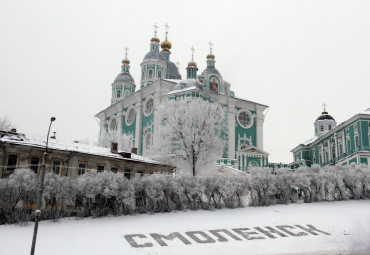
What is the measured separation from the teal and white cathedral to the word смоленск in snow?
820 inches

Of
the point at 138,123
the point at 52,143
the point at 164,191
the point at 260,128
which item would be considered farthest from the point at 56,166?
the point at 260,128

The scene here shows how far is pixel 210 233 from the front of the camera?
65.4 feet

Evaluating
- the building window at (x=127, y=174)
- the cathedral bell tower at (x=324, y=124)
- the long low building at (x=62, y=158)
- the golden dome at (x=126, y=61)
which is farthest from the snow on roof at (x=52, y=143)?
the golden dome at (x=126, y=61)

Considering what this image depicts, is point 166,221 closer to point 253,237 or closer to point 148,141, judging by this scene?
point 253,237

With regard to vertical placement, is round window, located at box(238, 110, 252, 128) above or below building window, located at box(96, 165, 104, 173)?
above

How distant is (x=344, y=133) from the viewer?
4322cm

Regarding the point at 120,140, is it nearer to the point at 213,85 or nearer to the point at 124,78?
the point at 213,85

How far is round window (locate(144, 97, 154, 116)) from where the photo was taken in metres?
47.5

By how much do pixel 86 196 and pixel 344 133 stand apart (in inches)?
1185

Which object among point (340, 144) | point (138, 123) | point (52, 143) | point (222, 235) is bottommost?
point (222, 235)

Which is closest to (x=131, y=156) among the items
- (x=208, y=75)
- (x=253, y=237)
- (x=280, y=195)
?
(x=280, y=195)

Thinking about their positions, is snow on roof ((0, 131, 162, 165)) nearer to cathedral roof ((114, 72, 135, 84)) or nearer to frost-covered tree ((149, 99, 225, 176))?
frost-covered tree ((149, 99, 225, 176))

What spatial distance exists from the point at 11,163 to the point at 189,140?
1370 cm

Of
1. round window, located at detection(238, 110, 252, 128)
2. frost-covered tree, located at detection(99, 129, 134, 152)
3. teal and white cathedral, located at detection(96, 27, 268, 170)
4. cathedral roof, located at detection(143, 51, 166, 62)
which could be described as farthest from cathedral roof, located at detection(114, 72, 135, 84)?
round window, located at detection(238, 110, 252, 128)
